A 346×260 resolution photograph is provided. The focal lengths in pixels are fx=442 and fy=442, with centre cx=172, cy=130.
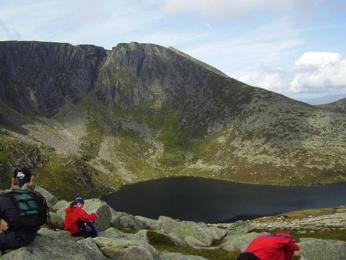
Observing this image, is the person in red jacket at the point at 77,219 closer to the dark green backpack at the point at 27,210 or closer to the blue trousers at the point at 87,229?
the blue trousers at the point at 87,229

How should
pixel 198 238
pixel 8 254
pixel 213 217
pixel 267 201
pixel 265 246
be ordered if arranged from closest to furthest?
pixel 265 246 < pixel 8 254 < pixel 198 238 < pixel 213 217 < pixel 267 201

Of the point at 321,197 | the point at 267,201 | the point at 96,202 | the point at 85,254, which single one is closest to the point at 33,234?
the point at 85,254

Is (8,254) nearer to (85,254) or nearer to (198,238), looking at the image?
(85,254)

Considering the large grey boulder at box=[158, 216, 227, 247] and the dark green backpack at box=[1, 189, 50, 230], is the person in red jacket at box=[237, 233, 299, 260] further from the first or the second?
the large grey boulder at box=[158, 216, 227, 247]

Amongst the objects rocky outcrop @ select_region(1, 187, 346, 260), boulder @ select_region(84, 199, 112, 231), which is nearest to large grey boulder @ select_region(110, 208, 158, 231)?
rocky outcrop @ select_region(1, 187, 346, 260)

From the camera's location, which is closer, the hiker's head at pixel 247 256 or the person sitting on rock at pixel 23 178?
the hiker's head at pixel 247 256

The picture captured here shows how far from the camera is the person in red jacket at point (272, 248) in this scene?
12.7 m

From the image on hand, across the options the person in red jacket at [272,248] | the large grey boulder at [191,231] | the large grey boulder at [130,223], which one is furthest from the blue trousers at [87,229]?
the large grey boulder at [130,223]

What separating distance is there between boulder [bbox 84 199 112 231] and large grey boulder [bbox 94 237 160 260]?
19.4 m

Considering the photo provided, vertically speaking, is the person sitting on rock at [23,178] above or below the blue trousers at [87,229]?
above

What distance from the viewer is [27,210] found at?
57.5ft

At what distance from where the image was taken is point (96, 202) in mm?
46906

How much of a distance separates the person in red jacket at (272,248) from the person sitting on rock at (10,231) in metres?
9.41

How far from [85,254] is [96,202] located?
25.9 meters
